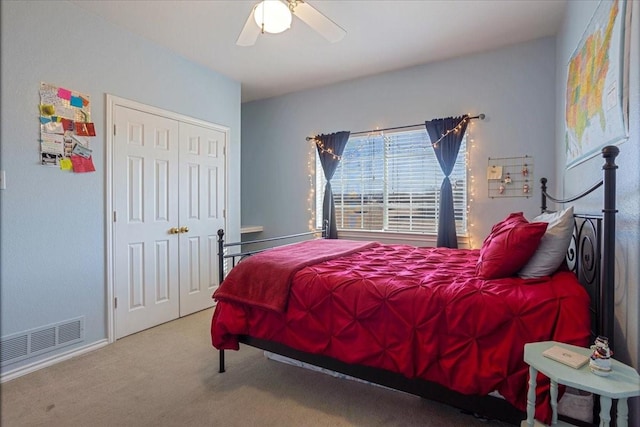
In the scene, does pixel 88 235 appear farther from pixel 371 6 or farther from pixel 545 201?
pixel 545 201

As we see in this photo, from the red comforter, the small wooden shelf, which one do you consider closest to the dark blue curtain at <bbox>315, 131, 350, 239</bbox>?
the small wooden shelf

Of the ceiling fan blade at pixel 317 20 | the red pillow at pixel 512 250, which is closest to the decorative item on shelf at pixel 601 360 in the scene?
the red pillow at pixel 512 250

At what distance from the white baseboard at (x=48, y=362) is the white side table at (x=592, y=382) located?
3.11 metres

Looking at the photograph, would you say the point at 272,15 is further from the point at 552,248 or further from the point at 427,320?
the point at 552,248

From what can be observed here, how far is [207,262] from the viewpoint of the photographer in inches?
152

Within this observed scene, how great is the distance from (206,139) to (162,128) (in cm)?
56

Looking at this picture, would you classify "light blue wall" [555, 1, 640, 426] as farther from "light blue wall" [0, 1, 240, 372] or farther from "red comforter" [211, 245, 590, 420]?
"light blue wall" [0, 1, 240, 372]

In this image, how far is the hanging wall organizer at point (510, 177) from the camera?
331 centimetres

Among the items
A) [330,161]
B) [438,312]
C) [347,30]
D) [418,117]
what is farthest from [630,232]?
[330,161]

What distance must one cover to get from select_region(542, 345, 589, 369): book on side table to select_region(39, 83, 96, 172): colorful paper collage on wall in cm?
331

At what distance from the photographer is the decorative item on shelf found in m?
1.10

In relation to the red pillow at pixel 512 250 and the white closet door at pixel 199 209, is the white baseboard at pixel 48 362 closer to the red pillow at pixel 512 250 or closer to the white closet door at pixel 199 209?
the white closet door at pixel 199 209

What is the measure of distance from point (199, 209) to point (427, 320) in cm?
293

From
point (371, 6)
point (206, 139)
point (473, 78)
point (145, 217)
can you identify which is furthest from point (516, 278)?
point (206, 139)
